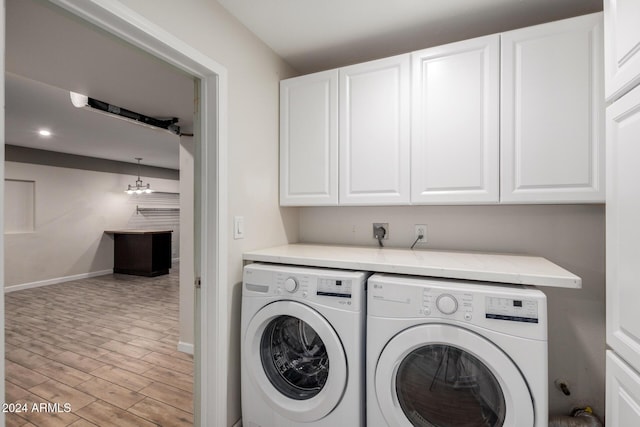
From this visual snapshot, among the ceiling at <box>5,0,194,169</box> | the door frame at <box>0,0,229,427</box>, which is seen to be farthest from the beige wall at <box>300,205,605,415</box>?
the ceiling at <box>5,0,194,169</box>

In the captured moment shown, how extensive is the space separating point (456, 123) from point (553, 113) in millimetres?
427

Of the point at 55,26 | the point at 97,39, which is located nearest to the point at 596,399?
the point at 97,39

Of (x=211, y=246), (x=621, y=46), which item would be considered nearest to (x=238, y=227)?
(x=211, y=246)

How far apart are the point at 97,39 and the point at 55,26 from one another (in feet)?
0.57

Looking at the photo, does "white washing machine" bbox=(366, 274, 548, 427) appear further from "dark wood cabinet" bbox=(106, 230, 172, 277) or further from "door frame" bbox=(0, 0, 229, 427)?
"dark wood cabinet" bbox=(106, 230, 172, 277)

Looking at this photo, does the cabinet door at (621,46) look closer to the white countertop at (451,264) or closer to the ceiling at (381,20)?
the ceiling at (381,20)

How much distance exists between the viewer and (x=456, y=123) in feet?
5.32

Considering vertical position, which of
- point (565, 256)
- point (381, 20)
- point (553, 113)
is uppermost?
point (381, 20)

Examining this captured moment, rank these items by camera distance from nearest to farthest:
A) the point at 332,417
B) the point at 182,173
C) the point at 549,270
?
the point at 549,270 → the point at 332,417 → the point at 182,173

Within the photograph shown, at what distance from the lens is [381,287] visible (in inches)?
52.5

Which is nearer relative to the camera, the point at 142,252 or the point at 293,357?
the point at 293,357

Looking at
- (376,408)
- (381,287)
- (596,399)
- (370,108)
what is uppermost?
(370,108)

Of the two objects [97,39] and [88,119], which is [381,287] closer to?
[97,39]

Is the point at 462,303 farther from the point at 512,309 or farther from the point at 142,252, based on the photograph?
the point at 142,252
